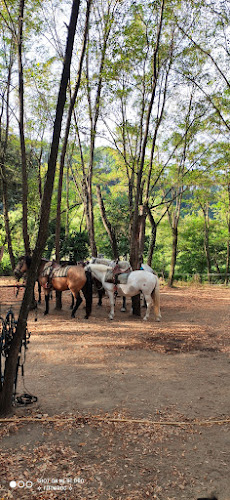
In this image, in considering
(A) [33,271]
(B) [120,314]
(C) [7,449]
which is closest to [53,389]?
(C) [7,449]

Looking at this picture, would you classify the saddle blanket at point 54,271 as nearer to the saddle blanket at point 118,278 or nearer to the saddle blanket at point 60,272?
the saddle blanket at point 60,272

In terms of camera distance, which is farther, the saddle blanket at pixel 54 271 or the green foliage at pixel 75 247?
the green foliage at pixel 75 247

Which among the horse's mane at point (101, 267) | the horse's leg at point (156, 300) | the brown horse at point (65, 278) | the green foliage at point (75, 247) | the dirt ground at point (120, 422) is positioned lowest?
the dirt ground at point (120, 422)

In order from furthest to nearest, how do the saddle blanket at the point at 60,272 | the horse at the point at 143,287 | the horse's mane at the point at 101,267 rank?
1. the horse's mane at the point at 101,267
2. the saddle blanket at the point at 60,272
3. the horse at the point at 143,287

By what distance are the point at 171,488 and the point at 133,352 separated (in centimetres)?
371

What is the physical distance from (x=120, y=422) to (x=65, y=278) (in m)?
6.00

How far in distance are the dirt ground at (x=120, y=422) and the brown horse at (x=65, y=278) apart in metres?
1.94

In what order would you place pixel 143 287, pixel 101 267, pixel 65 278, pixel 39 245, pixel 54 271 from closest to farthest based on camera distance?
pixel 39 245 < pixel 143 287 < pixel 65 278 < pixel 54 271 < pixel 101 267

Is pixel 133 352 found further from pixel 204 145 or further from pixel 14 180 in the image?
pixel 14 180

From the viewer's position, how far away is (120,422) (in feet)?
12.7

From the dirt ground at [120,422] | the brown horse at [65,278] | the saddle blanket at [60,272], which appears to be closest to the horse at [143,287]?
the brown horse at [65,278]

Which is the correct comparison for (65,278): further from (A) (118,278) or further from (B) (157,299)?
(B) (157,299)

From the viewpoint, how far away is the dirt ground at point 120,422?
9.43 ft

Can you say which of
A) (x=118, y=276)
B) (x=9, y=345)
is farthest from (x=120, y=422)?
(x=118, y=276)
